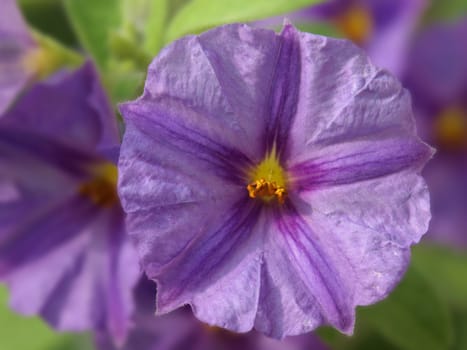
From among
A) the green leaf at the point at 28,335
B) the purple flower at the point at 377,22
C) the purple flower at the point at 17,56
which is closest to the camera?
the purple flower at the point at 17,56

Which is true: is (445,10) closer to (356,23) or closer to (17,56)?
(356,23)

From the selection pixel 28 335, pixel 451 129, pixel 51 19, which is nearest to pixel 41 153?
pixel 28 335

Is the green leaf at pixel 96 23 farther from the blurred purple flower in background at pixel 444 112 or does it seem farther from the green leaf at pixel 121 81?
the blurred purple flower in background at pixel 444 112

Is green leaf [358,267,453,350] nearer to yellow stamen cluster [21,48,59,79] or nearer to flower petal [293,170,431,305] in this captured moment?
flower petal [293,170,431,305]

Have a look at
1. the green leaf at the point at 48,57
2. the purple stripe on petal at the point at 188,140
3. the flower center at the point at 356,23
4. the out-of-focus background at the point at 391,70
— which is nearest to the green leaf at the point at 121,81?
the out-of-focus background at the point at 391,70

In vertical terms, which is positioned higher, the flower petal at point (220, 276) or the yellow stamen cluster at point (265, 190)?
the yellow stamen cluster at point (265, 190)

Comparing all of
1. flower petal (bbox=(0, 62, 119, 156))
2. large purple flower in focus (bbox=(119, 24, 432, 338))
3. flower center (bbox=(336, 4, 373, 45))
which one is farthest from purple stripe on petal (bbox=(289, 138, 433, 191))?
flower center (bbox=(336, 4, 373, 45))

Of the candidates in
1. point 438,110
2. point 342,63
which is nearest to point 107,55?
point 342,63
